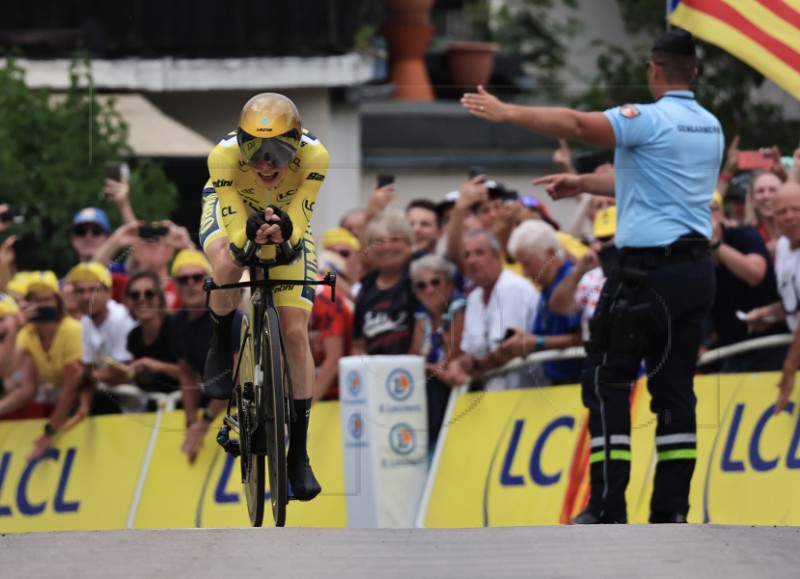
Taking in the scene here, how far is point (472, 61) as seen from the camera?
25.2 metres

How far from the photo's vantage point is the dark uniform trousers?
10070 mm

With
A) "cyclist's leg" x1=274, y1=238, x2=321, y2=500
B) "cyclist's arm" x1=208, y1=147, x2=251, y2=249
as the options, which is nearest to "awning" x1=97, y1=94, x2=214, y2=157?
"cyclist's leg" x1=274, y1=238, x2=321, y2=500

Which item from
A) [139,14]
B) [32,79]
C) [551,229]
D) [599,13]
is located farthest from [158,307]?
[599,13]

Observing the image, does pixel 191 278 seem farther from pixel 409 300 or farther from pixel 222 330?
pixel 222 330

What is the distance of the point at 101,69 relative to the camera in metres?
19.2

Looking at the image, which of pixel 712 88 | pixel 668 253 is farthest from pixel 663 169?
pixel 712 88

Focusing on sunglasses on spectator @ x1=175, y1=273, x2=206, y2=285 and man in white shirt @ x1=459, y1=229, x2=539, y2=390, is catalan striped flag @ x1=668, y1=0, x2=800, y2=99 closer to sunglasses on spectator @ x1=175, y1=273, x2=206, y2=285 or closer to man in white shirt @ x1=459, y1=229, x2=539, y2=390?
man in white shirt @ x1=459, y1=229, x2=539, y2=390

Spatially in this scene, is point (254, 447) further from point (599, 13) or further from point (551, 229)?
point (599, 13)

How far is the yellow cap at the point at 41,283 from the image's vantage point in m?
12.6

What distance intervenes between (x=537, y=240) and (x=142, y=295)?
229cm

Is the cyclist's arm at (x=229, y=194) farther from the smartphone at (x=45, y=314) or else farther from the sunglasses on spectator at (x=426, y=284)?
the smartphone at (x=45, y=314)

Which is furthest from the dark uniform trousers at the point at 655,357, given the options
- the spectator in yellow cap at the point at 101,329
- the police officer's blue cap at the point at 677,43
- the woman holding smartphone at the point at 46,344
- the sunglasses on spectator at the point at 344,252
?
the woman holding smartphone at the point at 46,344

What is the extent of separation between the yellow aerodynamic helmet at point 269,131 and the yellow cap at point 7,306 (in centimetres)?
403

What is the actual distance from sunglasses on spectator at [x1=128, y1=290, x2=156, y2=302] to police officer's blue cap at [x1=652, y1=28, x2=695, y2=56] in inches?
134
